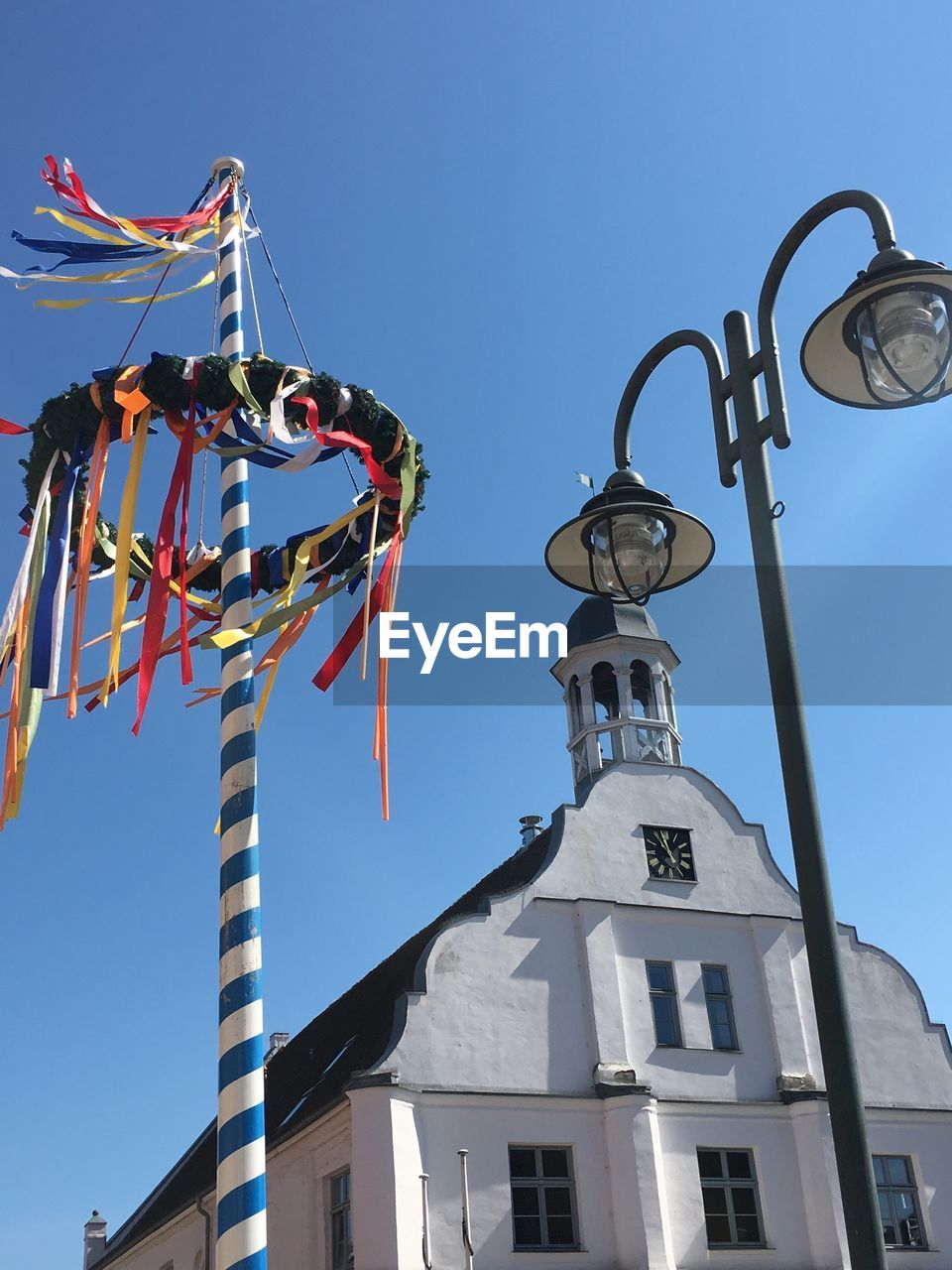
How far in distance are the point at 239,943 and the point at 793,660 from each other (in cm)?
548

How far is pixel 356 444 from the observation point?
1230 cm

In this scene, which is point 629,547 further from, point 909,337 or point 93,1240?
point 93,1240

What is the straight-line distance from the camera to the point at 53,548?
11.3m

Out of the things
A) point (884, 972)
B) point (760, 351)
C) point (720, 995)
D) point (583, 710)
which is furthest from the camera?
point (583, 710)

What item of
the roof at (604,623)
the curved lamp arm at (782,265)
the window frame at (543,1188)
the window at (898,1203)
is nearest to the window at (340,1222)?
the window frame at (543,1188)

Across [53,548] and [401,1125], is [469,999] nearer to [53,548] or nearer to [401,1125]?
[401,1125]

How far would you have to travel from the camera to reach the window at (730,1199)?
66.4ft

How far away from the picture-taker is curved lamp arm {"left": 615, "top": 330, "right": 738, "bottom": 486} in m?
6.37

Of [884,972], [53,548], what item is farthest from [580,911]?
[53,548]

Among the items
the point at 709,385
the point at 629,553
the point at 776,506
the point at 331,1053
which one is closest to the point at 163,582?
the point at 629,553

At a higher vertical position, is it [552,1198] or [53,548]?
[53,548]

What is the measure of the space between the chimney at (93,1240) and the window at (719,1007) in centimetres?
2268

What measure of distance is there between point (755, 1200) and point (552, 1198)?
3.29 metres

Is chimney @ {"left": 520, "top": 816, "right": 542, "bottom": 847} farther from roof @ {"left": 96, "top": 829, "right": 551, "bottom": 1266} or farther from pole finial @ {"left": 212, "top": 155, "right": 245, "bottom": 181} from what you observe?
pole finial @ {"left": 212, "top": 155, "right": 245, "bottom": 181}
